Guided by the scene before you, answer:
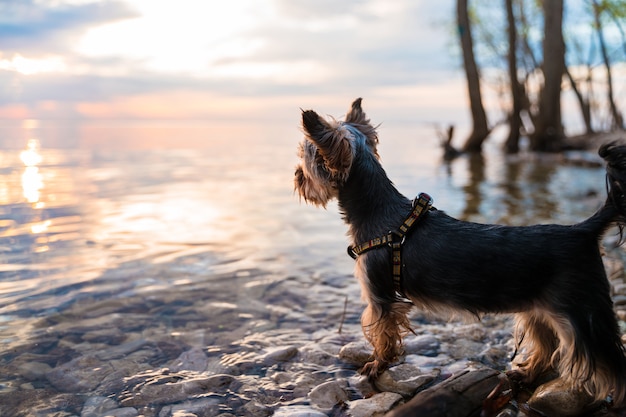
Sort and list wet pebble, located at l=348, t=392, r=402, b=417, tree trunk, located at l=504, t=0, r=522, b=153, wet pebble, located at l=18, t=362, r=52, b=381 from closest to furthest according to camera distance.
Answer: wet pebble, located at l=348, t=392, r=402, b=417 → wet pebble, located at l=18, t=362, r=52, b=381 → tree trunk, located at l=504, t=0, r=522, b=153

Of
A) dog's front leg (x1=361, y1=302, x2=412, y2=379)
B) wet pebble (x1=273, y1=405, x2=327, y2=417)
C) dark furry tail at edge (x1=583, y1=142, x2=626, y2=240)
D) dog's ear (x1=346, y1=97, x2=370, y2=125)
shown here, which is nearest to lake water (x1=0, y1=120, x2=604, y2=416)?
wet pebble (x1=273, y1=405, x2=327, y2=417)

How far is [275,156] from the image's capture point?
105 ft

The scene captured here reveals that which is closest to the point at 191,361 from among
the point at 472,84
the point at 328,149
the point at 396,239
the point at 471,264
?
the point at 396,239

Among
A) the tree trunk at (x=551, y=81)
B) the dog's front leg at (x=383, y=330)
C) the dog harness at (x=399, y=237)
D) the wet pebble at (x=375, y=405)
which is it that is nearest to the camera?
the wet pebble at (x=375, y=405)

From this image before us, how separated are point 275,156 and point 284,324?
25956mm

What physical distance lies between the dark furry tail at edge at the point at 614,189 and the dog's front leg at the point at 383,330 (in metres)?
1.64

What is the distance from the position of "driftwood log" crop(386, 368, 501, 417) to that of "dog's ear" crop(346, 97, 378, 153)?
2.19 meters

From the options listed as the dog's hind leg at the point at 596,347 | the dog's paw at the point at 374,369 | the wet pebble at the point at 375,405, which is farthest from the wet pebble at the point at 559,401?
the dog's paw at the point at 374,369

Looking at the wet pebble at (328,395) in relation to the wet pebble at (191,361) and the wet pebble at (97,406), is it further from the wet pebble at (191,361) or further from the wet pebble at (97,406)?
the wet pebble at (97,406)

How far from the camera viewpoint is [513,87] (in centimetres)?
2994

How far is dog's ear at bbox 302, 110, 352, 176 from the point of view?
4426mm

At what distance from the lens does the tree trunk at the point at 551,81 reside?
24.6 m

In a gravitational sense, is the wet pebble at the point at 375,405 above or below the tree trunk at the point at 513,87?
below

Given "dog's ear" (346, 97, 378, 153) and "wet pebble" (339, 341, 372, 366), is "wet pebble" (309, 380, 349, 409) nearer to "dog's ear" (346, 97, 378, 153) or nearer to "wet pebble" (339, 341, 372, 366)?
"wet pebble" (339, 341, 372, 366)
